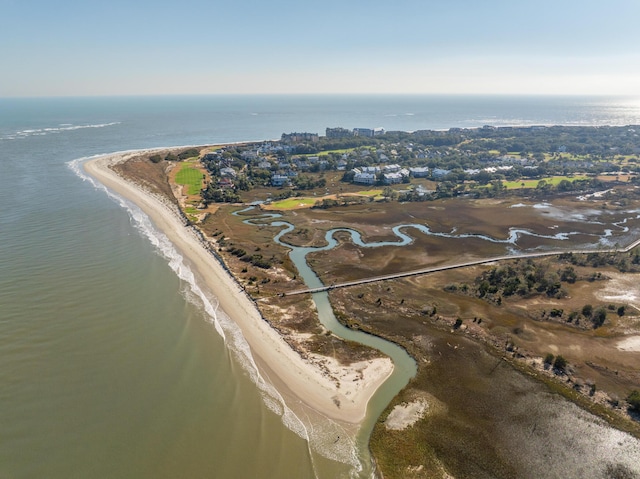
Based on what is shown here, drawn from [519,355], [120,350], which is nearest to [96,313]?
[120,350]

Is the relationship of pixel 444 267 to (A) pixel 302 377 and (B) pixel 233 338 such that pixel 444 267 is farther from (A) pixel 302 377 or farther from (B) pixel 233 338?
(B) pixel 233 338

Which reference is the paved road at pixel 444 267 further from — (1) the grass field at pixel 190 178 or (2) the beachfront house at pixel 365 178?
(1) the grass field at pixel 190 178

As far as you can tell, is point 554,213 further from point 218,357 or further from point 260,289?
point 218,357

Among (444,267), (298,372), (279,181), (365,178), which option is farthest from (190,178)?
(298,372)

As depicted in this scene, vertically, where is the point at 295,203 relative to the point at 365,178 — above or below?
below

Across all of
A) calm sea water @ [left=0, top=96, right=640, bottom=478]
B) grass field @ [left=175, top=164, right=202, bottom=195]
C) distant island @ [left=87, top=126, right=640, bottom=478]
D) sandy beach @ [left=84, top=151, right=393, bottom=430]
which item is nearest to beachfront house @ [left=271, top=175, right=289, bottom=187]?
distant island @ [left=87, top=126, right=640, bottom=478]

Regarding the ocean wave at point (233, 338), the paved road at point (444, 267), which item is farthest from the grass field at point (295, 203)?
the paved road at point (444, 267)

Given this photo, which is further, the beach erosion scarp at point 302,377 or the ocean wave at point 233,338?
the beach erosion scarp at point 302,377
